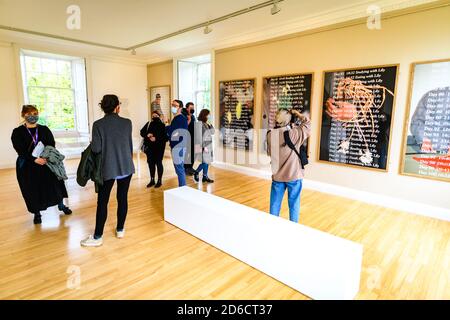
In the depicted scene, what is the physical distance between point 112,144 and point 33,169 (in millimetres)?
1287

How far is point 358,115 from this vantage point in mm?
4098

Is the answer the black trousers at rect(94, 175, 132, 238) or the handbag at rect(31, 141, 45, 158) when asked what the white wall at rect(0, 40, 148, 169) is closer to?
the handbag at rect(31, 141, 45, 158)

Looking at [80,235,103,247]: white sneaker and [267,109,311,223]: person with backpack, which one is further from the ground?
[267,109,311,223]: person with backpack

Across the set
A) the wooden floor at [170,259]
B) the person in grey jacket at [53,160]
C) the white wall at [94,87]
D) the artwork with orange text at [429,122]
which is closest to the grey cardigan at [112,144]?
the wooden floor at [170,259]

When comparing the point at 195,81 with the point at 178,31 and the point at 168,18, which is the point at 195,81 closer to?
the point at 178,31

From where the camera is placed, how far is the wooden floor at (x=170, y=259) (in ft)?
6.73

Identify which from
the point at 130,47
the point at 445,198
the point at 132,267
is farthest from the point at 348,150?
the point at 130,47

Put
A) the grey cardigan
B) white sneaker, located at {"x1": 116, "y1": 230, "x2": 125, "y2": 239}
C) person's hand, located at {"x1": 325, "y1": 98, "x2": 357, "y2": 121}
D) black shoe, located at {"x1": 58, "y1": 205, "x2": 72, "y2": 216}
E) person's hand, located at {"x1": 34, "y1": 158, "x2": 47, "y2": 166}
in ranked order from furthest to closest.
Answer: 1. person's hand, located at {"x1": 325, "y1": 98, "x2": 357, "y2": 121}
2. black shoe, located at {"x1": 58, "y1": 205, "x2": 72, "y2": 216}
3. person's hand, located at {"x1": 34, "y1": 158, "x2": 47, "y2": 166}
4. white sneaker, located at {"x1": 116, "y1": 230, "x2": 125, "y2": 239}
5. the grey cardigan

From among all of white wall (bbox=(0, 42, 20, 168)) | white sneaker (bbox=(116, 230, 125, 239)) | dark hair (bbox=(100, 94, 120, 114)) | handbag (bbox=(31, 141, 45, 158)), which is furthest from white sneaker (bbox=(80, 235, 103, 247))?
white wall (bbox=(0, 42, 20, 168))

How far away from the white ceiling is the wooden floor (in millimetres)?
2985

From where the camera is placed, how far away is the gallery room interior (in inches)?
85.7

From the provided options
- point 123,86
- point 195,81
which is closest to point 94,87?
point 123,86

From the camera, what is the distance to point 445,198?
3523mm
